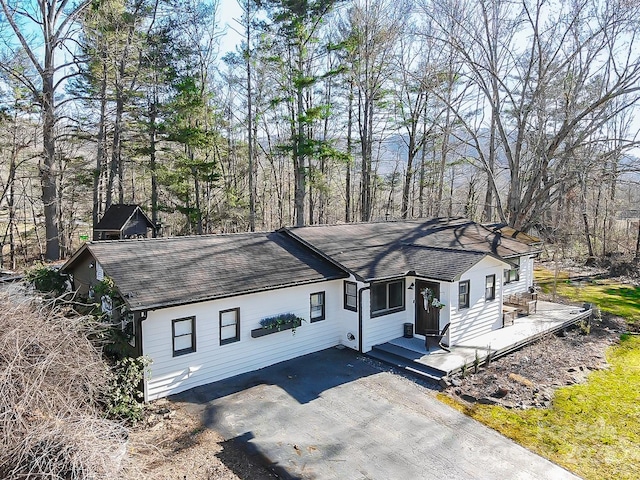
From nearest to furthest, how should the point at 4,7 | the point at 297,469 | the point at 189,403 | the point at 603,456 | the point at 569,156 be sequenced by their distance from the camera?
1. the point at 297,469
2. the point at 603,456
3. the point at 189,403
4. the point at 4,7
5. the point at 569,156

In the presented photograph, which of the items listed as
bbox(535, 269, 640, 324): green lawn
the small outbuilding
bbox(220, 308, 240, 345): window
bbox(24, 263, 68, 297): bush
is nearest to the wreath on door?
bbox(220, 308, 240, 345): window

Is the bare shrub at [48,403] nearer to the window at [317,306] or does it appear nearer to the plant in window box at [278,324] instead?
the plant in window box at [278,324]

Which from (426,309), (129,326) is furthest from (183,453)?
(426,309)

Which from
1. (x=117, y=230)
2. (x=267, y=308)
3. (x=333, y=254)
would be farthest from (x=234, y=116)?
(x=267, y=308)

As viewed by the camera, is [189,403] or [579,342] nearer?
[189,403]

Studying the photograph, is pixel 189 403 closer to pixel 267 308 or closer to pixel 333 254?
pixel 267 308

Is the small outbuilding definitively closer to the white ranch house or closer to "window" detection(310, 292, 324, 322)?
the white ranch house
